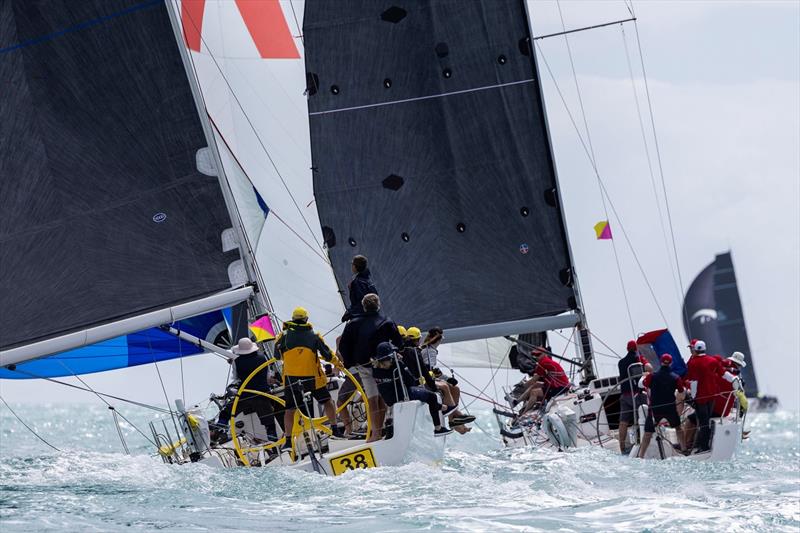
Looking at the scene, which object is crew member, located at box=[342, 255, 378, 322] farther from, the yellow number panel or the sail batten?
the yellow number panel

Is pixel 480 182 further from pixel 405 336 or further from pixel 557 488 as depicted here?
pixel 557 488

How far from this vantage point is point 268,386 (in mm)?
12461

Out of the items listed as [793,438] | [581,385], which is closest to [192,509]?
[581,385]

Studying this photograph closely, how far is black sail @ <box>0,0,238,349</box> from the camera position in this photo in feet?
44.2

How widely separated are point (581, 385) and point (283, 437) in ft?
20.6

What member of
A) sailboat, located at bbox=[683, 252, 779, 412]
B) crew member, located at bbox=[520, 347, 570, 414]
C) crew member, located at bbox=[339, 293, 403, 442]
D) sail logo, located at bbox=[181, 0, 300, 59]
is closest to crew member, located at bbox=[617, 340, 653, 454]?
crew member, located at bbox=[520, 347, 570, 414]

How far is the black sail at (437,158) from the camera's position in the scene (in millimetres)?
17906

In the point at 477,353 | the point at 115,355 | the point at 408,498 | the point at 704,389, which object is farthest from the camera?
the point at 477,353

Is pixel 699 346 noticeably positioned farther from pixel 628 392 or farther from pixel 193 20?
pixel 193 20

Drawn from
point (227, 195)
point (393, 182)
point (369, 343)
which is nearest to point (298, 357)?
point (369, 343)

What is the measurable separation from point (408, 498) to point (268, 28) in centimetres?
1102

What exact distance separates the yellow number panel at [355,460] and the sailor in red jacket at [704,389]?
417cm

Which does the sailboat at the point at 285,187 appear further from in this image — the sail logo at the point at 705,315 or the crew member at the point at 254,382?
the sail logo at the point at 705,315

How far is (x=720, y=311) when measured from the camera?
4784cm
